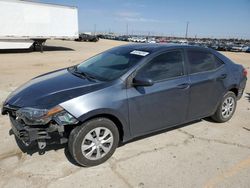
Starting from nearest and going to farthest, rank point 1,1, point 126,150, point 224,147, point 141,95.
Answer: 1. point 141,95
2. point 126,150
3. point 224,147
4. point 1,1

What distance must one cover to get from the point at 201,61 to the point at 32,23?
17.3 metres

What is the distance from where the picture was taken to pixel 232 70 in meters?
4.95

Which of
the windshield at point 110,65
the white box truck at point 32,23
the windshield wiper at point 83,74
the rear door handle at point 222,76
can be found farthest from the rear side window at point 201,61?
the white box truck at point 32,23

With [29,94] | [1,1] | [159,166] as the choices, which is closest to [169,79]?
[159,166]

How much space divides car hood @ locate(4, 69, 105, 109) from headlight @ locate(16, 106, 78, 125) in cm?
7

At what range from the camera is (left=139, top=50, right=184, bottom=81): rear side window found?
372 centimetres

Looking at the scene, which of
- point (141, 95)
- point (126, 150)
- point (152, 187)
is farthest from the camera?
point (126, 150)

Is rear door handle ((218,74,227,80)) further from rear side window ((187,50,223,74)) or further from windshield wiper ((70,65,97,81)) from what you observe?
windshield wiper ((70,65,97,81))

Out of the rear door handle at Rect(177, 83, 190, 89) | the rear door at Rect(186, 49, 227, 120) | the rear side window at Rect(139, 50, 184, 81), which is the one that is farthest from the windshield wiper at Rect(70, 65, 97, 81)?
the rear door at Rect(186, 49, 227, 120)

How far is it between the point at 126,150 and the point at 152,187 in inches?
36.6

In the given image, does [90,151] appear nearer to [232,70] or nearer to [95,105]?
[95,105]

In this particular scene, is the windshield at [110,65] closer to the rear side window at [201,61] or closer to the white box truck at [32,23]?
the rear side window at [201,61]

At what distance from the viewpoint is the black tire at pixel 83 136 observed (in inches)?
124

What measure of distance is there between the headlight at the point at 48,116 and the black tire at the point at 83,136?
172 mm
